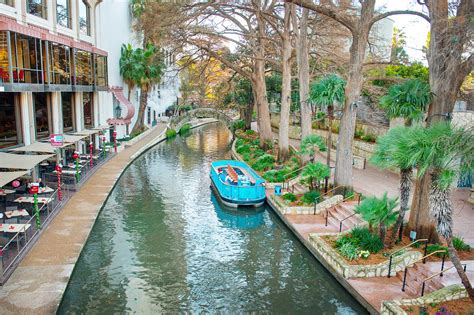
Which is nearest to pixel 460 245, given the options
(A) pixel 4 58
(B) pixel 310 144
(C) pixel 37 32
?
(B) pixel 310 144

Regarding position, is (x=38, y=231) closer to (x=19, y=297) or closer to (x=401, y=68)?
(x=19, y=297)

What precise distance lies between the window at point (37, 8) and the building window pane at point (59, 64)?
1.95 metres

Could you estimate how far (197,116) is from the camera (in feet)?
247

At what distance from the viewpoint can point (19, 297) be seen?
11.2 metres

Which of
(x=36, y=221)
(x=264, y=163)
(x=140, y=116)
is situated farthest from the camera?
(x=140, y=116)

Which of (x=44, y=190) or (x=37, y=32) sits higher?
(x=37, y=32)

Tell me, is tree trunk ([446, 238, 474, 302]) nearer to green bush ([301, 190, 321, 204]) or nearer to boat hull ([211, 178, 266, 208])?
green bush ([301, 190, 321, 204])

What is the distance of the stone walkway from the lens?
36.2 feet

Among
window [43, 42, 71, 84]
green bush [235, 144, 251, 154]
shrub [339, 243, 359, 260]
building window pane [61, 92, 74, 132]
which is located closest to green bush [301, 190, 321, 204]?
shrub [339, 243, 359, 260]

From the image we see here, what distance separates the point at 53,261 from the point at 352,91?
48.2ft

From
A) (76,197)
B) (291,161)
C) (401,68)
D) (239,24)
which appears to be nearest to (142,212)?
(76,197)

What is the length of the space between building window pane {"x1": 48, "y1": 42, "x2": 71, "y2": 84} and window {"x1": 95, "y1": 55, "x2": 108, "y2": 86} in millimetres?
5581

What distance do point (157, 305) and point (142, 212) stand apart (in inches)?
380

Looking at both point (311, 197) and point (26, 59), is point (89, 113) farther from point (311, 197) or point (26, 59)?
point (311, 197)
